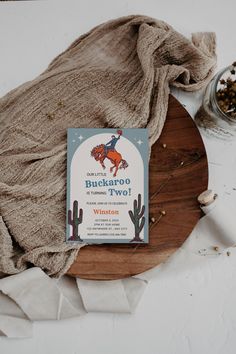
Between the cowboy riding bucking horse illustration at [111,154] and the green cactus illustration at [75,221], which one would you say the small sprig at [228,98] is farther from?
the green cactus illustration at [75,221]

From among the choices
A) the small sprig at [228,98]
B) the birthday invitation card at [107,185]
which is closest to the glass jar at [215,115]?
the small sprig at [228,98]

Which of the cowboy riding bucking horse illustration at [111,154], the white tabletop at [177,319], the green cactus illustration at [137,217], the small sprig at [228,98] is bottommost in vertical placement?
the white tabletop at [177,319]

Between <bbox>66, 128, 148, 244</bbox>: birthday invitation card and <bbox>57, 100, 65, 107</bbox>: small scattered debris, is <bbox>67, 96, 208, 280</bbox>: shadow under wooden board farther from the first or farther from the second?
<bbox>57, 100, 65, 107</bbox>: small scattered debris

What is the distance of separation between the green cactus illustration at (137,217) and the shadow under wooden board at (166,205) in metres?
0.02

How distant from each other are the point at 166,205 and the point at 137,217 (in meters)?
0.06

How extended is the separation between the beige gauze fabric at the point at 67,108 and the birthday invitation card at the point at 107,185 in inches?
0.7

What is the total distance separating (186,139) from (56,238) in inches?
12.2

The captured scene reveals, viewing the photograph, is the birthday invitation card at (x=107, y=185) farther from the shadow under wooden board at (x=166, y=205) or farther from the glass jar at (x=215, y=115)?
the glass jar at (x=215, y=115)

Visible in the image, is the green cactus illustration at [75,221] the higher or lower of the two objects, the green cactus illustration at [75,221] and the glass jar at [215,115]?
the lower

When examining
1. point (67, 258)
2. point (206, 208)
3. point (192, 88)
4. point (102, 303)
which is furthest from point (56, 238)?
point (192, 88)

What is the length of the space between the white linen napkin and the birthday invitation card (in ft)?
0.30

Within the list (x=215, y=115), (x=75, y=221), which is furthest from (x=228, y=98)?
(x=75, y=221)

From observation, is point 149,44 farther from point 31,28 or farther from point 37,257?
point 37,257

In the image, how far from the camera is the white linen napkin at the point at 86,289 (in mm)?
787
